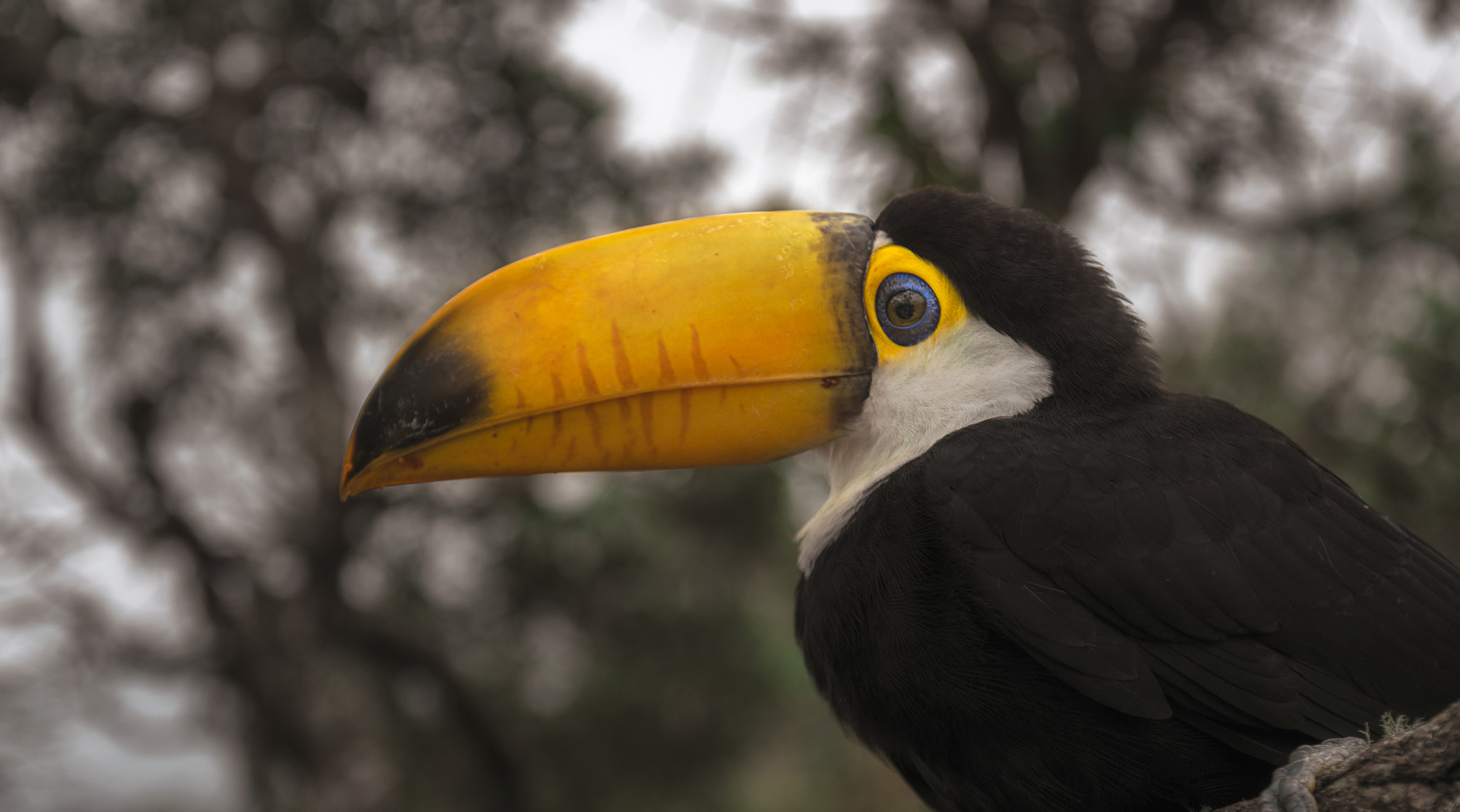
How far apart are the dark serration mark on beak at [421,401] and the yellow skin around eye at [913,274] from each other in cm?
70

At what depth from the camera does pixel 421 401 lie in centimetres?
185

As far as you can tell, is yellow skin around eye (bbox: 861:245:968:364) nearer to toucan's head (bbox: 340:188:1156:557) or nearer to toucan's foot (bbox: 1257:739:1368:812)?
toucan's head (bbox: 340:188:1156:557)

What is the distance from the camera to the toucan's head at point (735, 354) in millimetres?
1872

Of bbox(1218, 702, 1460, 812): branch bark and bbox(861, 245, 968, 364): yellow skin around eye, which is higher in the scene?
bbox(861, 245, 968, 364): yellow skin around eye

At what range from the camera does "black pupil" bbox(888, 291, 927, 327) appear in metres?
1.92

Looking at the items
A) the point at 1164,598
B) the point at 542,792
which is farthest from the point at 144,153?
the point at 1164,598

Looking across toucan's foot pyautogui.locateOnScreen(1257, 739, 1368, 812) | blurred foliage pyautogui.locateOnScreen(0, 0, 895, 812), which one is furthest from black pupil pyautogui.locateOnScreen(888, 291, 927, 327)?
blurred foliage pyautogui.locateOnScreen(0, 0, 895, 812)

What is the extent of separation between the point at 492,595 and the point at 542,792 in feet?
3.94

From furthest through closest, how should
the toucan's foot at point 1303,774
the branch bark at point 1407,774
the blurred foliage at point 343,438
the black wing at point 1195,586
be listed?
the blurred foliage at point 343,438
the black wing at point 1195,586
the toucan's foot at point 1303,774
the branch bark at point 1407,774

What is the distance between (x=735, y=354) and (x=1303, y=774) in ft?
3.48

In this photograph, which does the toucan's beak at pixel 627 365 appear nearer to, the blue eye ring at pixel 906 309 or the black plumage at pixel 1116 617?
the blue eye ring at pixel 906 309

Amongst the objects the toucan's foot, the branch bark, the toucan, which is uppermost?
the toucan

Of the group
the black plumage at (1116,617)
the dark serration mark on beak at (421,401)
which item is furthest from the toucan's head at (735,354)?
the black plumage at (1116,617)

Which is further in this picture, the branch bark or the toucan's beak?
the toucan's beak
